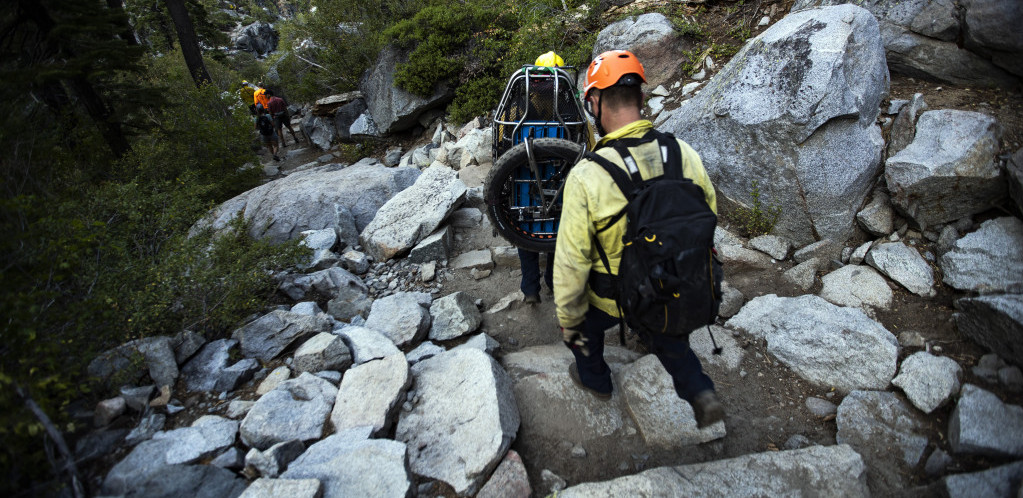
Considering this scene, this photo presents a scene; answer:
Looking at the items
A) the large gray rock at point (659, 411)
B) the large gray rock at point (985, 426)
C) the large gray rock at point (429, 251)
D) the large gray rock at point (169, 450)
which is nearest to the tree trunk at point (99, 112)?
the large gray rock at point (429, 251)

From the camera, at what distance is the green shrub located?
4441 millimetres

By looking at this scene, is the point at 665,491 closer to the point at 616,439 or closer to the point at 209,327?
the point at 616,439

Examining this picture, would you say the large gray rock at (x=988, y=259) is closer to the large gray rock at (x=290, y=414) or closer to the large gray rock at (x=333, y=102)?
the large gray rock at (x=290, y=414)

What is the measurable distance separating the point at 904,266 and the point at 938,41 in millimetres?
2675

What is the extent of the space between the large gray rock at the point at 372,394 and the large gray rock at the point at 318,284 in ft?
5.38

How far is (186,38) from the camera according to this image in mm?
11375

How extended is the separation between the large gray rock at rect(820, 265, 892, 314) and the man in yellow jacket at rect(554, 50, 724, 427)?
2167mm

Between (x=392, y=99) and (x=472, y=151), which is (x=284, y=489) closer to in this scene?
(x=472, y=151)

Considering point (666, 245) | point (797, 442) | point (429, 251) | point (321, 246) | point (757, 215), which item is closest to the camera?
point (666, 245)

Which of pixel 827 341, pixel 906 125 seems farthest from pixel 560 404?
pixel 906 125

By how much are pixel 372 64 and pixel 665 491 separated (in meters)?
12.0

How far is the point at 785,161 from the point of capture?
4.29 meters

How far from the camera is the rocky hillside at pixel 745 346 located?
246cm

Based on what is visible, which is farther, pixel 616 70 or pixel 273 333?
pixel 273 333
